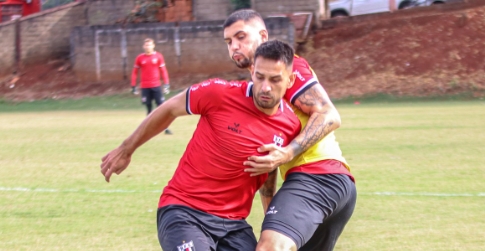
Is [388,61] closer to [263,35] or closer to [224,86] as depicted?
[263,35]

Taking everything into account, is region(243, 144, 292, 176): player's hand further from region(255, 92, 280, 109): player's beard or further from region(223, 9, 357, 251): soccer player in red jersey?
region(255, 92, 280, 109): player's beard

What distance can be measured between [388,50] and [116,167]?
76.2 ft

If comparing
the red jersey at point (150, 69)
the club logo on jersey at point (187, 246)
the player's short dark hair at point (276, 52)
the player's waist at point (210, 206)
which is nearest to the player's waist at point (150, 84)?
the red jersey at point (150, 69)

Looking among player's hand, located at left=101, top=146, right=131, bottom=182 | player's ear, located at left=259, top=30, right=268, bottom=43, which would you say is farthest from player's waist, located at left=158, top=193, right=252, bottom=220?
player's ear, located at left=259, top=30, right=268, bottom=43

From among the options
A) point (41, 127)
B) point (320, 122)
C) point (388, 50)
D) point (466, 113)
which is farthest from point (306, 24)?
point (320, 122)

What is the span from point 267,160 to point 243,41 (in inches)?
35.8

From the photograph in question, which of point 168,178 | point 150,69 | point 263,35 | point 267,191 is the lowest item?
point 150,69

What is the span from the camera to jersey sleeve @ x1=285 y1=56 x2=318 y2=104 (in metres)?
4.52

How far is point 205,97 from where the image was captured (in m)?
4.30

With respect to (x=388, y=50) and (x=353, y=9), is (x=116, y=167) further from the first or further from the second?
(x=353, y=9)

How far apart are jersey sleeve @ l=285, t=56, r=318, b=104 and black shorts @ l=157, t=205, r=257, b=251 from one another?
869 millimetres

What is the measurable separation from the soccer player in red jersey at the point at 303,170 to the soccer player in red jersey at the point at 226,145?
13cm

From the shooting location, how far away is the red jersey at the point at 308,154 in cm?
449

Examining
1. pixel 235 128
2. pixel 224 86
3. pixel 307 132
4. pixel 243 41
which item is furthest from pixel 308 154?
pixel 243 41
